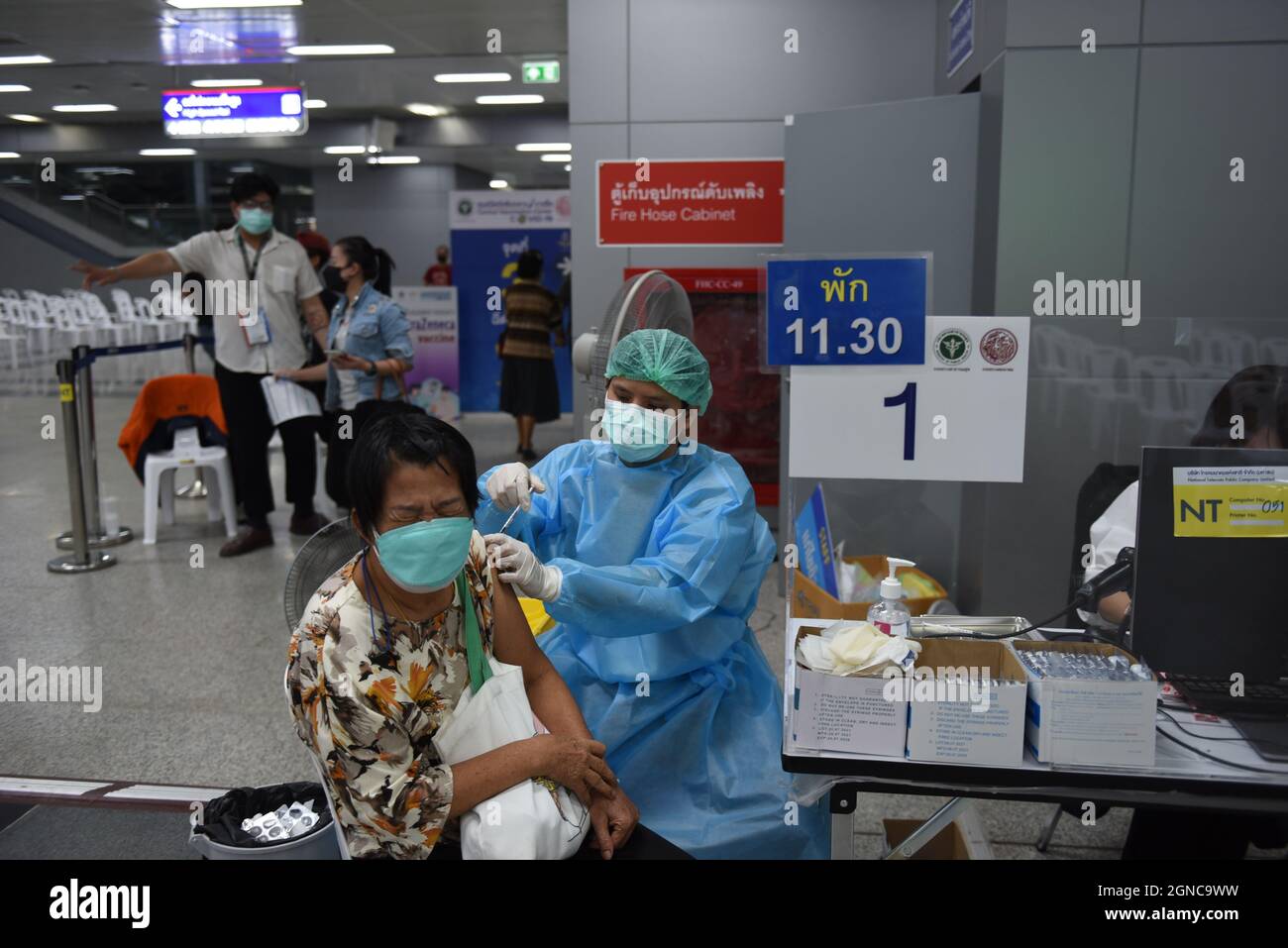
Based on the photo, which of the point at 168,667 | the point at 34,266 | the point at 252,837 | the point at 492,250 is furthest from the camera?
the point at 34,266

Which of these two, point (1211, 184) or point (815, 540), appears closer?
point (815, 540)

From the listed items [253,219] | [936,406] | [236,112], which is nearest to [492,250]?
[236,112]

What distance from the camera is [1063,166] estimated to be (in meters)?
3.49

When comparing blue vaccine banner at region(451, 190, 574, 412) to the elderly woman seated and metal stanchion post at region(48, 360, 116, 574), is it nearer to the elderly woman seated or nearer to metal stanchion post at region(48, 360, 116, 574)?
metal stanchion post at region(48, 360, 116, 574)

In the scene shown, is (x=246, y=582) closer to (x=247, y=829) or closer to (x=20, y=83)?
(x=247, y=829)

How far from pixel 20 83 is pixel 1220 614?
1138 centimetres

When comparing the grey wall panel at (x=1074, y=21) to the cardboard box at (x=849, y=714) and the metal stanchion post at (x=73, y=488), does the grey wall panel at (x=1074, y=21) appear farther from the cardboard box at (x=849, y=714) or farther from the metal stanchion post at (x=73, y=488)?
the metal stanchion post at (x=73, y=488)

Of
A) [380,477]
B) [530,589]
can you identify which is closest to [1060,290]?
[530,589]

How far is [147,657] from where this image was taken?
3.94 m

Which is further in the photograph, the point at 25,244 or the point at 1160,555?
the point at 25,244

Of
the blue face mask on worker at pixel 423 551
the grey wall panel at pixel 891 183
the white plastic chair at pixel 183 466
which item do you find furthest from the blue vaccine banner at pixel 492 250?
the blue face mask on worker at pixel 423 551

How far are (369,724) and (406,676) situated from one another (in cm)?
11

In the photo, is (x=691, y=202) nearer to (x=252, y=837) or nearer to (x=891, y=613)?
(x=891, y=613)

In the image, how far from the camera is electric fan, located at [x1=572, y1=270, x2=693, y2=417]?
284 centimetres
